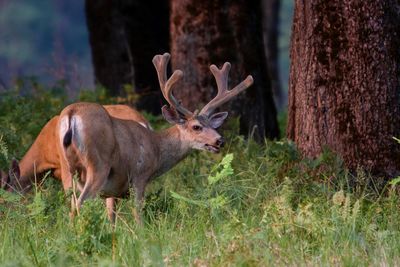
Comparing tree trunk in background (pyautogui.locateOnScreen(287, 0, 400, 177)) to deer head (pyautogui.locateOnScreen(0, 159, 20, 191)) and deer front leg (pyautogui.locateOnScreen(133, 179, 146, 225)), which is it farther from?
deer head (pyautogui.locateOnScreen(0, 159, 20, 191))

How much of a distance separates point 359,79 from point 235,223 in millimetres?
2389

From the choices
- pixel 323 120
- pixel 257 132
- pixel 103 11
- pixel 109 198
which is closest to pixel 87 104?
pixel 109 198

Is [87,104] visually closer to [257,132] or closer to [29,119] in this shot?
[29,119]

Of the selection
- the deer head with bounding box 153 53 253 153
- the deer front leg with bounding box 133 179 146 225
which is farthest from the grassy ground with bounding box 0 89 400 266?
the deer head with bounding box 153 53 253 153

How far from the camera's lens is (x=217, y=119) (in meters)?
10.9

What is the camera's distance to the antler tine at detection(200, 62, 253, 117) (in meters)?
10.9

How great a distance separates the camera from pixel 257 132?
512 inches

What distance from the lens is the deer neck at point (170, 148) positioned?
1052 centimetres

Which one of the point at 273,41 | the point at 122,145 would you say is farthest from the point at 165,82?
the point at 273,41

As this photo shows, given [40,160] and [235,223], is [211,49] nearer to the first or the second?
[40,160]

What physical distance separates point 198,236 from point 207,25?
5344 mm

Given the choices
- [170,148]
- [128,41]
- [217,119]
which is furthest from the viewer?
[128,41]

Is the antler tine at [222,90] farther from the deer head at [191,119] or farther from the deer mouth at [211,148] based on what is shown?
the deer mouth at [211,148]

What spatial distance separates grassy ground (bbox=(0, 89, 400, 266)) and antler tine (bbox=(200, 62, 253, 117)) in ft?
1.82
